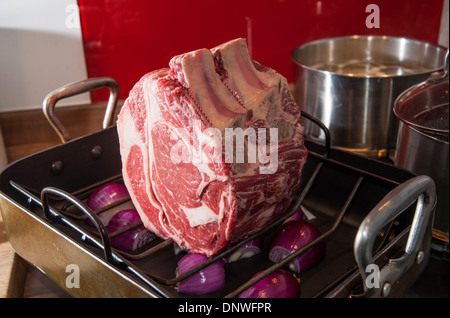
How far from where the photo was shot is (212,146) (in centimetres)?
85

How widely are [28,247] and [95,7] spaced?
3.12ft

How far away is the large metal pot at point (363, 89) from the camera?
1418 mm

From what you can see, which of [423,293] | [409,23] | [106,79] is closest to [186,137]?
[106,79]

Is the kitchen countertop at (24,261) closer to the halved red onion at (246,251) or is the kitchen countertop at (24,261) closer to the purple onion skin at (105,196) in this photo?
the purple onion skin at (105,196)

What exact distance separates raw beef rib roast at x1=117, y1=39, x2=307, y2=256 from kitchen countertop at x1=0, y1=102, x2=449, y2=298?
0.35m

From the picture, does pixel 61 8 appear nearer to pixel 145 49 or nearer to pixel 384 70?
pixel 145 49

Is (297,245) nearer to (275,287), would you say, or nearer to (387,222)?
(275,287)

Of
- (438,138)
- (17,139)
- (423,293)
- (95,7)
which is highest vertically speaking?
(95,7)

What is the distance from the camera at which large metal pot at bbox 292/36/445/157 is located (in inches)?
55.8

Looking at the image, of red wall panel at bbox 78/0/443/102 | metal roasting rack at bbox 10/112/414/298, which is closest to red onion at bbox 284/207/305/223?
metal roasting rack at bbox 10/112/414/298

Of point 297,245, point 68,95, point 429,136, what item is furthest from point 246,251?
→ point 68,95

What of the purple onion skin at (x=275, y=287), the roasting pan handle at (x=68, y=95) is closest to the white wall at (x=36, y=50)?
the roasting pan handle at (x=68, y=95)

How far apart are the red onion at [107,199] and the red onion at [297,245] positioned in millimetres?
394

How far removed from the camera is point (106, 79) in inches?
51.9
